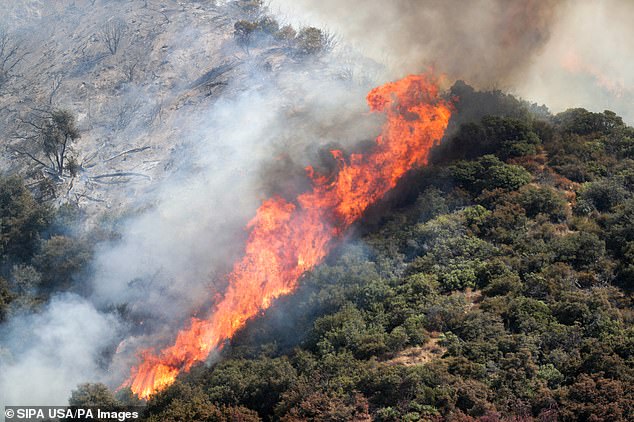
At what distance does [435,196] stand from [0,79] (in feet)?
136

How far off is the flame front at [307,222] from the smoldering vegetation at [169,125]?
35.8 inches

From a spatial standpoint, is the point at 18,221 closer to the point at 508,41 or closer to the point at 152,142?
the point at 152,142

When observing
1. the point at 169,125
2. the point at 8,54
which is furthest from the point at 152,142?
the point at 8,54

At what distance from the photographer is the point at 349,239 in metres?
35.2

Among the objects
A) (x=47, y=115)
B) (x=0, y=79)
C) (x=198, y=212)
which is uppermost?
(x=0, y=79)

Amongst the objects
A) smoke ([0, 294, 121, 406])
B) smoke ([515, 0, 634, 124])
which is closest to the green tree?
smoke ([0, 294, 121, 406])

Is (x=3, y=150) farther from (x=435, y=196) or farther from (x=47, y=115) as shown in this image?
(x=435, y=196)

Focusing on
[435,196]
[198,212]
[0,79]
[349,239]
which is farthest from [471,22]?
[0,79]

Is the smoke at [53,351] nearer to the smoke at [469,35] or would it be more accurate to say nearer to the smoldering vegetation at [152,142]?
the smoldering vegetation at [152,142]

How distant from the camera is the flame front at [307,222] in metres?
30.5

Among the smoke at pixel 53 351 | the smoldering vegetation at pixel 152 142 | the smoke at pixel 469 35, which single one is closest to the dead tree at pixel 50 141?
the smoldering vegetation at pixel 152 142

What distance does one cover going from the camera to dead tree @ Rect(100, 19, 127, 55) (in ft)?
186

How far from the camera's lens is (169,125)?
4812cm

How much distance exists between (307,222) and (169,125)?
18.5 metres
